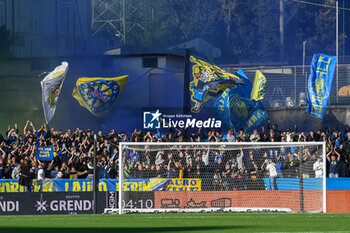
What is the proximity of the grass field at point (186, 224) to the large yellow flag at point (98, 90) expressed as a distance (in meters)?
12.6

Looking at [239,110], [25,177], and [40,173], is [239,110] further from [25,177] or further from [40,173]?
[25,177]

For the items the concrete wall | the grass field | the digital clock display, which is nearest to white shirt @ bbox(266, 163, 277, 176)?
the digital clock display

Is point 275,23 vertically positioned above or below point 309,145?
above

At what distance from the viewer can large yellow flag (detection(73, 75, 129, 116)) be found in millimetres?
29031

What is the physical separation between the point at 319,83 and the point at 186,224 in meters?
14.0

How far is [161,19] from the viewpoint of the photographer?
201 ft

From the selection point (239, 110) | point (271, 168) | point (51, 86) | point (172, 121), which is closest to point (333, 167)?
point (271, 168)

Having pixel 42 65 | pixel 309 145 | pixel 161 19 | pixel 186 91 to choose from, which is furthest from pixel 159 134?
pixel 161 19

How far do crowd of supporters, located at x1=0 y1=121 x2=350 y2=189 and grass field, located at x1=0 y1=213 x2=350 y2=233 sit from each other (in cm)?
397

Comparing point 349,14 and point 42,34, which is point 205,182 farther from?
point 349,14

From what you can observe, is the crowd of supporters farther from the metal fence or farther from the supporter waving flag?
the metal fence

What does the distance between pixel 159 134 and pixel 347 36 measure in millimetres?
37830

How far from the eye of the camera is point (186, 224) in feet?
48.1

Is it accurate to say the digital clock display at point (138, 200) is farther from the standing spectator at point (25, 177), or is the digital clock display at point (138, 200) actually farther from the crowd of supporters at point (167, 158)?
the standing spectator at point (25, 177)
